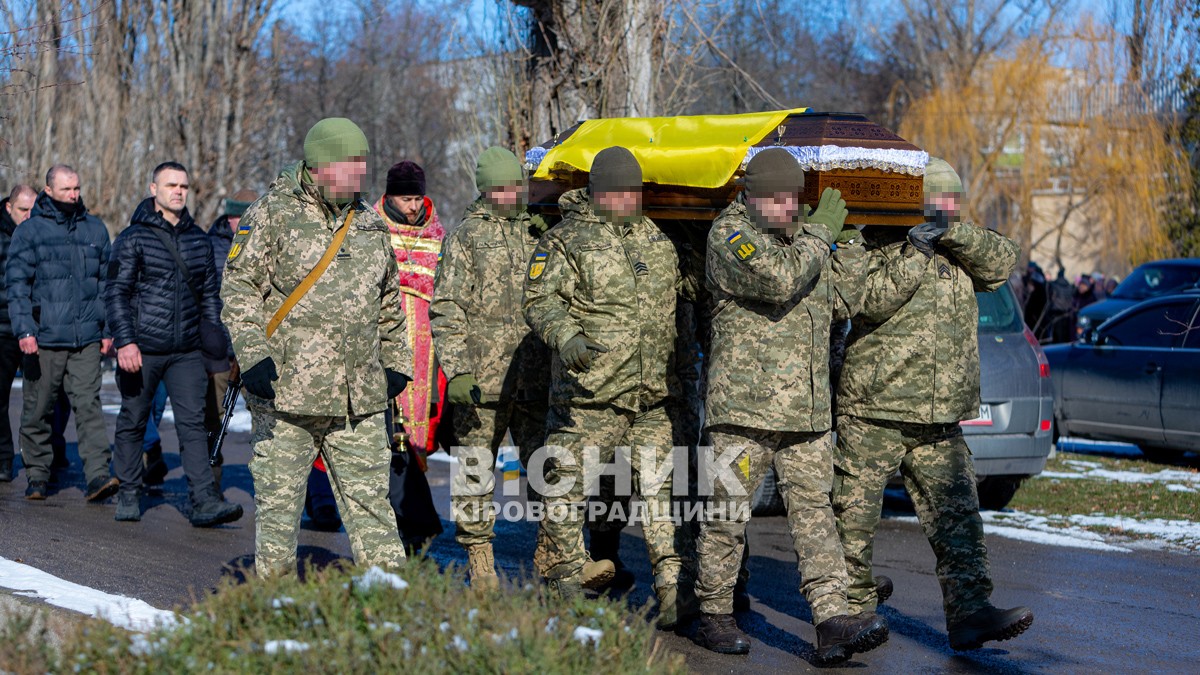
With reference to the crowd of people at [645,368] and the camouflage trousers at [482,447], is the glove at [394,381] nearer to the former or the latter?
the crowd of people at [645,368]

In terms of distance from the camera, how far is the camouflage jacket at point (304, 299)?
516 centimetres

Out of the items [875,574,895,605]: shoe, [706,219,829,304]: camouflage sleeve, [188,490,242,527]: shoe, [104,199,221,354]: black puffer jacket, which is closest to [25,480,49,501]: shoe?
[188,490,242,527]: shoe

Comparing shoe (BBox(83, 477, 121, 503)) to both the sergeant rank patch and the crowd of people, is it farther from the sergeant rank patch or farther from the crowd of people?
the sergeant rank patch

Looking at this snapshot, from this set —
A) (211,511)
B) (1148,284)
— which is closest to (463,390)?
(211,511)

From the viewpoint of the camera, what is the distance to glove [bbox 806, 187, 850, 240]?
5.39 metres

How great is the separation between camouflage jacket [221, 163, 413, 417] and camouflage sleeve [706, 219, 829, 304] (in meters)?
1.49

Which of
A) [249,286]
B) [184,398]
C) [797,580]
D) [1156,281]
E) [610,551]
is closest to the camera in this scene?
[249,286]

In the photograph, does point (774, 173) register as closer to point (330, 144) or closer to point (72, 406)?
point (330, 144)

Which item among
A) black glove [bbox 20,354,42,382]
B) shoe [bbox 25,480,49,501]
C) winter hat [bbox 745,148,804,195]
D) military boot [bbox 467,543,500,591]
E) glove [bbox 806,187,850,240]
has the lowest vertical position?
shoe [bbox 25,480,49,501]

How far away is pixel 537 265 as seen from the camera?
579cm

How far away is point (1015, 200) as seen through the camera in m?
30.4

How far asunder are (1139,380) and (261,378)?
926cm

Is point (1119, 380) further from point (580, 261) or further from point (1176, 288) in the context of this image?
point (580, 261)

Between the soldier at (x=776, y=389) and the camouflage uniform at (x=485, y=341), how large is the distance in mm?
1333
